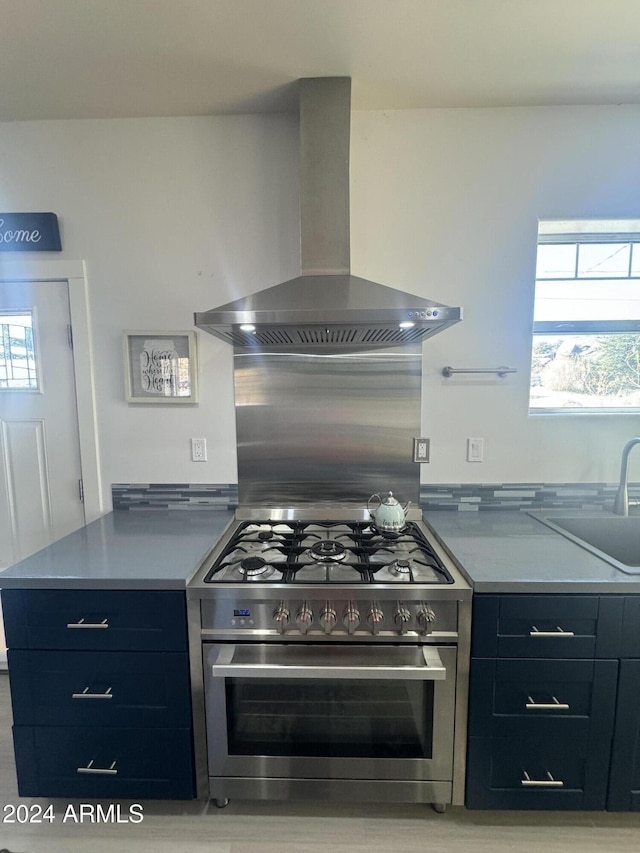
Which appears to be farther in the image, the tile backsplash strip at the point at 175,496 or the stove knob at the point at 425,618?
the tile backsplash strip at the point at 175,496

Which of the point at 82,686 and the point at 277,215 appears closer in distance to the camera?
the point at 82,686

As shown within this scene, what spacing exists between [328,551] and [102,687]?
863 millimetres

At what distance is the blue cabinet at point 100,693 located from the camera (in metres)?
1.34

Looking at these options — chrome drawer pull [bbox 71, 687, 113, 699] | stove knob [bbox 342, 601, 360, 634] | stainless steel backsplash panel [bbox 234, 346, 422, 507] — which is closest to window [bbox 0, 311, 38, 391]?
stainless steel backsplash panel [bbox 234, 346, 422, 507]

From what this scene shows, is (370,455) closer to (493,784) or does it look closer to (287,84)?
(493,784)

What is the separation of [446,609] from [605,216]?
71.9 inches

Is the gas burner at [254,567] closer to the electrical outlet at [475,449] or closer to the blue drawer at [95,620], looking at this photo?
the blue drawer at [95,620]

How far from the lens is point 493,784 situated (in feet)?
4.44

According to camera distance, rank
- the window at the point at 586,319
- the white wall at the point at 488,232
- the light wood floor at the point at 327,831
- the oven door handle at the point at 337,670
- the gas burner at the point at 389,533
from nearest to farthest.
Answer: the oven door handle at the point at 337,670, the light wood floor at the point at 327,831, the gas burner at the point at 389,533, the white wall at the point at 488,232, the window at the point at 586,319

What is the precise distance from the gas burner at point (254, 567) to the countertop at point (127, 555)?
6.5 inches

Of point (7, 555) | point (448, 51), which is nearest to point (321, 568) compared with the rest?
point (7, 555)

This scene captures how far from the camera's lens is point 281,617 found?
50.8 inches

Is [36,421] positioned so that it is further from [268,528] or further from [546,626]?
[546,626]

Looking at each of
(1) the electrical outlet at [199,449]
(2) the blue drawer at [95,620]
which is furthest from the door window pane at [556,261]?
(2) the blue drawer at [95,620]
